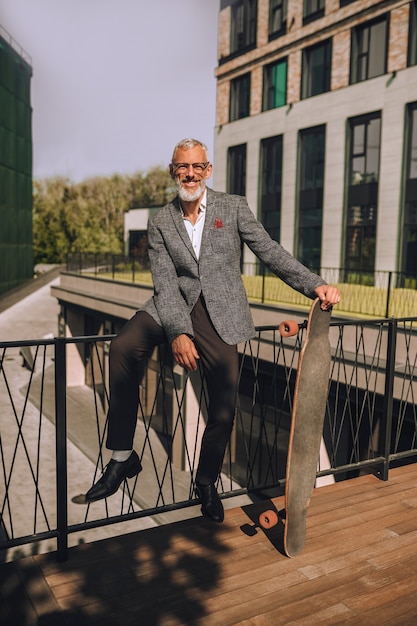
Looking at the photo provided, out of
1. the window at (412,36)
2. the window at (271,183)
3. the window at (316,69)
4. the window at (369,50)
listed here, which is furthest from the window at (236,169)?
the window at (412,36)

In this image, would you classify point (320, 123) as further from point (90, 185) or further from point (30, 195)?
point (90, 185)

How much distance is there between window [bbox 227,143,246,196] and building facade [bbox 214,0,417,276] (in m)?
0.06

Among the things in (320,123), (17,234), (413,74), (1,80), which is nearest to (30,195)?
(17,234)

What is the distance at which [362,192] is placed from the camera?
2453cm

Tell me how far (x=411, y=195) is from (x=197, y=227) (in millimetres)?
20749

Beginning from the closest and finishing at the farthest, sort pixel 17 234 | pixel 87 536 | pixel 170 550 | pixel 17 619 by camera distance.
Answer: pixel 17 619
pixel 170 550
pixel 87 536
pixel 17 234

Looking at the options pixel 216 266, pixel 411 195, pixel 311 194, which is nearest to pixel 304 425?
pixel 216 266

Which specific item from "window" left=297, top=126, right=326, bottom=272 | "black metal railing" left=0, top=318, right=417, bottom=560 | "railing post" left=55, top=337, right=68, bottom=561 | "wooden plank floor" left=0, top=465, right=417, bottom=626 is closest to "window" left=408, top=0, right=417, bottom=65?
"window" left=297, top=126, right=326, bottom=272

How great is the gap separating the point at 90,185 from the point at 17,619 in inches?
2993

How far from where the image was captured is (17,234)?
43438mm

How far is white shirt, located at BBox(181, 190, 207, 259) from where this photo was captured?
3.73 metres

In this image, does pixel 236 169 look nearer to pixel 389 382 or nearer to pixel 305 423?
pixel 389 382

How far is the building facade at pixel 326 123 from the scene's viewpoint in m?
22.6

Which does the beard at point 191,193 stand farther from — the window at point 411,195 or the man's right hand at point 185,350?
the window at point 411,195
